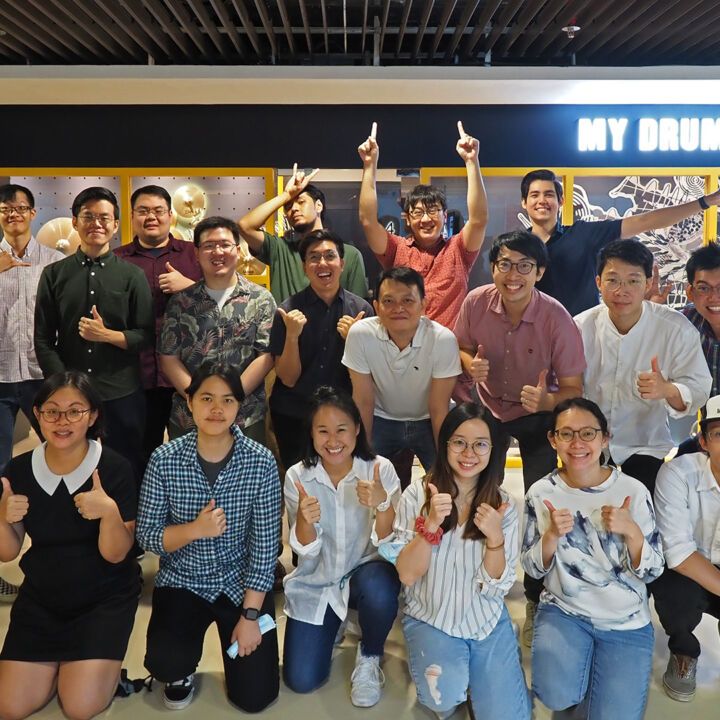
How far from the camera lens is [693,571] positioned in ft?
7.77

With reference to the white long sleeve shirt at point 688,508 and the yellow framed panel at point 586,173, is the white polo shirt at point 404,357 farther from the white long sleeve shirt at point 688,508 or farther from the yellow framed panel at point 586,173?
the yellow framed panel at point 586,173

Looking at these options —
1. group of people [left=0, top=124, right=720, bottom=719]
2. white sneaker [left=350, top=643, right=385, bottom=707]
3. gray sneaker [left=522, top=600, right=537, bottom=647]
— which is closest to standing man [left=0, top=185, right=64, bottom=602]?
group of people [left=0, top=124, right=720, bottom=719]

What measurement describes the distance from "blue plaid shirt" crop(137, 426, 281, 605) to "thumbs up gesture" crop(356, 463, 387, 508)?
0.29 metres

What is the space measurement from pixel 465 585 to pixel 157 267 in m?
2.14

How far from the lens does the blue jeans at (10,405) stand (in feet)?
11.4

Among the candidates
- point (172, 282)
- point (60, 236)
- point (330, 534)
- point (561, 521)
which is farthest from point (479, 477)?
point (60, 236)

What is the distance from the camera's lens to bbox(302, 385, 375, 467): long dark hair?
8.12 ft

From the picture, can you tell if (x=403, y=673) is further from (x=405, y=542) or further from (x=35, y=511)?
(x=35, y=511)

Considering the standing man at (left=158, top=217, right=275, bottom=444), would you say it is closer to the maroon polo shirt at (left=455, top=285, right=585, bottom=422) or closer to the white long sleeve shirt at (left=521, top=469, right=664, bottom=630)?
the maroon polo shirt at (left=455, top=285, right=585, bottom=422)

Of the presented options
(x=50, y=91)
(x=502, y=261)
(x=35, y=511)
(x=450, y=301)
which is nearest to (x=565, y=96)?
(x=450, y=301)

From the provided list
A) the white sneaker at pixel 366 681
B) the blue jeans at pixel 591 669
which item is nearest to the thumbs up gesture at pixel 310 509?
the white sneaker at pixel 366 681

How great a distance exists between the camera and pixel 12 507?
2293 mm

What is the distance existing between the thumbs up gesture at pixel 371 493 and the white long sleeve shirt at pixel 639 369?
1.04 meters

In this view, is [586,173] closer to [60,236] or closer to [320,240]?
[320,240]
